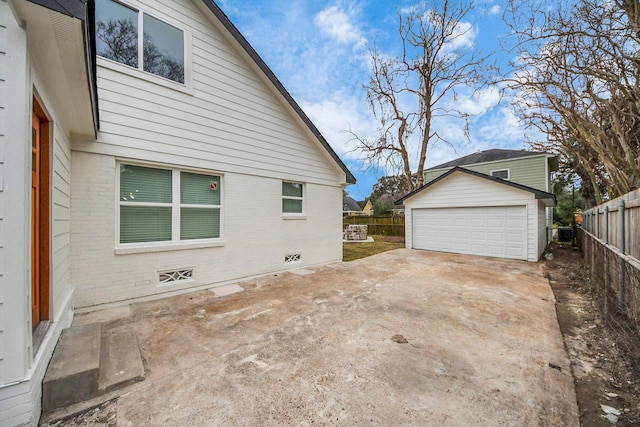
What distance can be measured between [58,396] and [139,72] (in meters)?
4.63

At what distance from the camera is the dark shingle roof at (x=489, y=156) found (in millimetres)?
15062

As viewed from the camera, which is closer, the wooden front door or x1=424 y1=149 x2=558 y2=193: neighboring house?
the wooden front door

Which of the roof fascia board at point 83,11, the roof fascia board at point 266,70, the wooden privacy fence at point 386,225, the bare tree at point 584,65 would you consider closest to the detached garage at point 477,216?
the bare tree at point 584,65

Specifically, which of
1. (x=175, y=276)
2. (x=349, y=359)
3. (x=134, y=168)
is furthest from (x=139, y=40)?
(x=349, y=359)

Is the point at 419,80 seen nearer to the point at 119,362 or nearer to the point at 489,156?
the point at 489,156

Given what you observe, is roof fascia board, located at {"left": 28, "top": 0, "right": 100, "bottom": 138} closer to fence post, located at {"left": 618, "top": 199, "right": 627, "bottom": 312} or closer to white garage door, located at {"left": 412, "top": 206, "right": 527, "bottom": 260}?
fence post, located at {"left": 618, "top": 199, "right": 627, "bottom": 312}

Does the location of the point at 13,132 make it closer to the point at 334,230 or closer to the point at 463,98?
the point at 334,230

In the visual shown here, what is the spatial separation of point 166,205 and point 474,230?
32.9ft

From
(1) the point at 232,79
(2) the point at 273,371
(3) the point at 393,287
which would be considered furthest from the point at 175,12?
(3) the point at 393,287

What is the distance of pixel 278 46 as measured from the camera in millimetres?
9461

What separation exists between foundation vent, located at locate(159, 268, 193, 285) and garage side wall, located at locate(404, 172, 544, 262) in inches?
360

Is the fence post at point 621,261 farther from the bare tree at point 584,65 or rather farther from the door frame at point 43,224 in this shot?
the door frame at point 43,224

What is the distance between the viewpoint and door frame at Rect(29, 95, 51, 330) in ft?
7.98


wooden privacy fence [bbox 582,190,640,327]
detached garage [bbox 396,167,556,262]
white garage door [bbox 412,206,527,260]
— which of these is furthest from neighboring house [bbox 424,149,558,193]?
wooden privacy fence [bbox 582,190,640,327]
